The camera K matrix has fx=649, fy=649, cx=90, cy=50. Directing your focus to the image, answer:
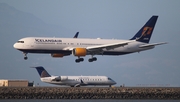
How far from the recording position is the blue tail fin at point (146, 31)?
11269 centimetres

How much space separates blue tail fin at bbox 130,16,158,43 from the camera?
113 metres

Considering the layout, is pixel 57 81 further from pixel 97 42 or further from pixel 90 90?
pixel 90 90

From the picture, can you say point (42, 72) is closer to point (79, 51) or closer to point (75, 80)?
point (75, 80)

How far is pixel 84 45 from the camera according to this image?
107062mm

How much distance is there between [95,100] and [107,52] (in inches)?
748

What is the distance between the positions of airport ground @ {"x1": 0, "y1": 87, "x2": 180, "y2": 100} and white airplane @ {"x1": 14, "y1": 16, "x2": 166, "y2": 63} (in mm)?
9602

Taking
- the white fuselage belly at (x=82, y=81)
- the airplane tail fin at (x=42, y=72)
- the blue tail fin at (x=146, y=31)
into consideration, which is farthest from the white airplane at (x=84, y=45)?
the airplane tail fin at (x=42, y=72)

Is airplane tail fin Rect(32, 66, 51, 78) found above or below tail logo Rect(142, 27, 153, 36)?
below

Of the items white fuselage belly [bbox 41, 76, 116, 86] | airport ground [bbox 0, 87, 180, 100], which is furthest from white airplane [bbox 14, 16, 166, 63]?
white fuselage belly [bbox 41, 76, 116, 86]

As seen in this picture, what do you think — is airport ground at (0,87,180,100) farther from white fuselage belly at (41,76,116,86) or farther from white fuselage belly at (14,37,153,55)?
white fuselage belly at (41,76,116,86)

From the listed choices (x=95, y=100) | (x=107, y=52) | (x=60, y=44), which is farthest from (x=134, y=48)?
(x=95, y=100)

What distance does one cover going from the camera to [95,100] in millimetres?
91750

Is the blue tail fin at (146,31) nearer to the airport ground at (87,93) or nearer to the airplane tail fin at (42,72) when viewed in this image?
the airport ground at (87,93)

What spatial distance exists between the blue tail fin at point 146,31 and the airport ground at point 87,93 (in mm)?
17425
